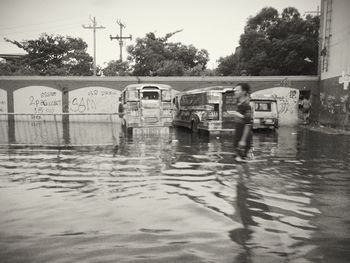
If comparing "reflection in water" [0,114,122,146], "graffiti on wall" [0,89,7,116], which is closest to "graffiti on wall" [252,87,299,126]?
"reflection in water" [0,114,122,146]

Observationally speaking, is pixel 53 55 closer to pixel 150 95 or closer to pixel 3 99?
pixel 3 99

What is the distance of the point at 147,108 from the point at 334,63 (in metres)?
14.8

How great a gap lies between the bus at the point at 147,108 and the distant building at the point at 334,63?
38.0 ft

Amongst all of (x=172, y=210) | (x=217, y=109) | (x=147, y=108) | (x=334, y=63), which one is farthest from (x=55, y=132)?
(x=334, y=63)

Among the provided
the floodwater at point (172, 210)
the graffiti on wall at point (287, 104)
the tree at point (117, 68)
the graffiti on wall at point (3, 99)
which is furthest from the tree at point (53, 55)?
the floodwater at point (172, 210)

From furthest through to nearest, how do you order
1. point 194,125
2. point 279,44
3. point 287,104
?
1. point 279,44
2. point 287,104
3. point 194,125

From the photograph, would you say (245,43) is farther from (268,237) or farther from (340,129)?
(268,237)

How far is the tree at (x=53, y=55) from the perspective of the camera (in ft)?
158

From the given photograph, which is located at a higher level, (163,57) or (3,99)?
(163,57)

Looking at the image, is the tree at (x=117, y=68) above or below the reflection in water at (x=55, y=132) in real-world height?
above

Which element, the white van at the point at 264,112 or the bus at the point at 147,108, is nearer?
the bus at the point at 147,108

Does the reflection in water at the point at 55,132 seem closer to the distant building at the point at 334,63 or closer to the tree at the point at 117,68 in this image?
the distant building at the point at 334,63

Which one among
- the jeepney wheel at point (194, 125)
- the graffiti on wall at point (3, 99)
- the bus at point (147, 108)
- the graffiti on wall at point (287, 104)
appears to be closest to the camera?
the bus at point (147, 108)

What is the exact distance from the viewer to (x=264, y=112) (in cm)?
2162
